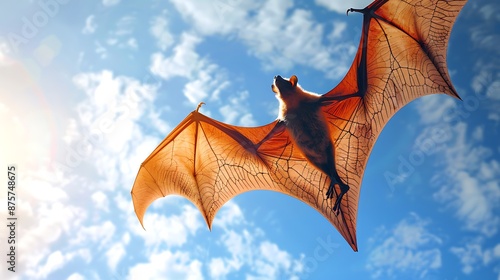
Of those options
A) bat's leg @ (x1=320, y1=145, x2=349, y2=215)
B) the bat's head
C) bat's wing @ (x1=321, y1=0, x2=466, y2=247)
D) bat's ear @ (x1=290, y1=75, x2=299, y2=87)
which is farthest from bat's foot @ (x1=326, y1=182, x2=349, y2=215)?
bat's ear @ (x1=290, y1=75, x2=299, y2=87)

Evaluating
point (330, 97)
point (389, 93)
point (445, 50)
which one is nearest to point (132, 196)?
point (330, 97)

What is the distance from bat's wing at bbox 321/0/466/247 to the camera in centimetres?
920

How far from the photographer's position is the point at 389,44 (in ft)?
31.4

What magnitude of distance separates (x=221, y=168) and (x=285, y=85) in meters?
3.14

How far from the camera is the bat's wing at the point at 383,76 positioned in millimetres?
9195

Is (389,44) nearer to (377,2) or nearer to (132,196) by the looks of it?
(377,2)

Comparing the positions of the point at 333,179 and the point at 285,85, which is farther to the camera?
the point at 333,179

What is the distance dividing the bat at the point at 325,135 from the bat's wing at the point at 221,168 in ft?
0.09

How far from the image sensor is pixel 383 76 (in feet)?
32.3

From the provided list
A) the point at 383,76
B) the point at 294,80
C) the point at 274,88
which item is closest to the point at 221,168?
the point at 274,88

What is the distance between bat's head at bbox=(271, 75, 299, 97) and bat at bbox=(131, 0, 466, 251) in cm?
2

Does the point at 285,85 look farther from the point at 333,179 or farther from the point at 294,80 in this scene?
the point at 333,179

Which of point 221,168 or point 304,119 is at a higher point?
point 221,168

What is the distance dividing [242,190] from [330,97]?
11.7 ft
